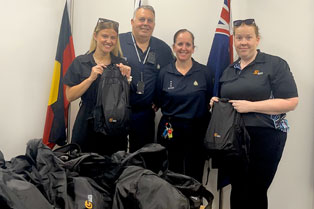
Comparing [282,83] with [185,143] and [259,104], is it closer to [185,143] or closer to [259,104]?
[259,104]

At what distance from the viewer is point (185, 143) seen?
2.10 metres

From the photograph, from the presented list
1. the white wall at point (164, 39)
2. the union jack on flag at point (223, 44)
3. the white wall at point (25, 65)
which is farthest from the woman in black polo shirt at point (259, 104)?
the white wall at point (25, 65)

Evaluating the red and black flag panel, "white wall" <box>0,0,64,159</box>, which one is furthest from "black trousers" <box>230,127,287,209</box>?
"white wall" <box>0,0,64,159</box>

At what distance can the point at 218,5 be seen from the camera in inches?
100

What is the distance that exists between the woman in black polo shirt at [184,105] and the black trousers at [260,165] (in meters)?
0.39

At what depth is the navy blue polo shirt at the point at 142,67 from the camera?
215 cm

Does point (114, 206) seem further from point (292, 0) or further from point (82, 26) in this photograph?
point (292, 0)

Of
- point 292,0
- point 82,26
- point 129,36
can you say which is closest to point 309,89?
point 292,0

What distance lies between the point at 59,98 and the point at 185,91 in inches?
41.2

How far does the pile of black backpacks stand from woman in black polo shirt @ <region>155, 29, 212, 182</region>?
0.65m

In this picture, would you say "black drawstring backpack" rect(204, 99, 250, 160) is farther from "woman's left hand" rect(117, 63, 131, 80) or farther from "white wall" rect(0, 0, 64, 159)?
"white wall" rect(0, 0, 64, 159)

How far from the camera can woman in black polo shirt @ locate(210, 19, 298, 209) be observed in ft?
5.69

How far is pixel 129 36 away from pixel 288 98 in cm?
132

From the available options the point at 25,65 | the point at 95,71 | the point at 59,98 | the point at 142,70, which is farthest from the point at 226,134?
the point at 25,65
